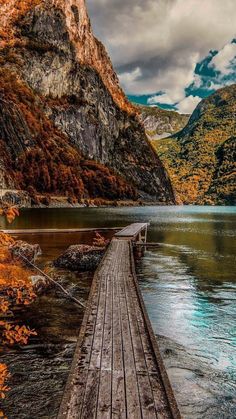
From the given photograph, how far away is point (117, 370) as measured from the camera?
870cm

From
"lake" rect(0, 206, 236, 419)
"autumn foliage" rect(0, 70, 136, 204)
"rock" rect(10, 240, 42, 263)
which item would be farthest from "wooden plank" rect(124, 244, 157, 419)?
"autumn foliage" rect(0, 70, 136, 204)

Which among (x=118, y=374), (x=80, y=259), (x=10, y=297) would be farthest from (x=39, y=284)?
(x=118, y=374)

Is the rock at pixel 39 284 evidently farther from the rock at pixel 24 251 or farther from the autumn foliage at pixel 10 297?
the rock at pixel 24 251

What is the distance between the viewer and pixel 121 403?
724cm

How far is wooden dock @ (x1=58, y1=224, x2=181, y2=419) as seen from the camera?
23.1ft

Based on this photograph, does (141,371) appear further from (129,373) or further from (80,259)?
(80,259)

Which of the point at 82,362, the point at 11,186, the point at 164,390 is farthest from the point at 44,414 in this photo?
the point at 11,186

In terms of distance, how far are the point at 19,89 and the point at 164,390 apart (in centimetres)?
20732

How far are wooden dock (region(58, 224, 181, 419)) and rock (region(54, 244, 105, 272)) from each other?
11.4 meters

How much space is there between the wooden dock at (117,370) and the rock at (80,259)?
37.3 feet

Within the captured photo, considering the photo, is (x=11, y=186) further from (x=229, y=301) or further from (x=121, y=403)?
(x=121, y=403)

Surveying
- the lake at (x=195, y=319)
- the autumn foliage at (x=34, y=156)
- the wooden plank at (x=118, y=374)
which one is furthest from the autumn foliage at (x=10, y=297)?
the autumn foliage at (x=34, y=156)

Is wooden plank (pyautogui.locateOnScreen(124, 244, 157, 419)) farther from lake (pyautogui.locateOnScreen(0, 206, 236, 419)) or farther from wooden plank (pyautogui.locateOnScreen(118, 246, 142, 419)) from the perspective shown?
lake (pyautogui.locateOnScreen(0, 206, 236, 419))

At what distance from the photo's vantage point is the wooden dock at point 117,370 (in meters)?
7.03
